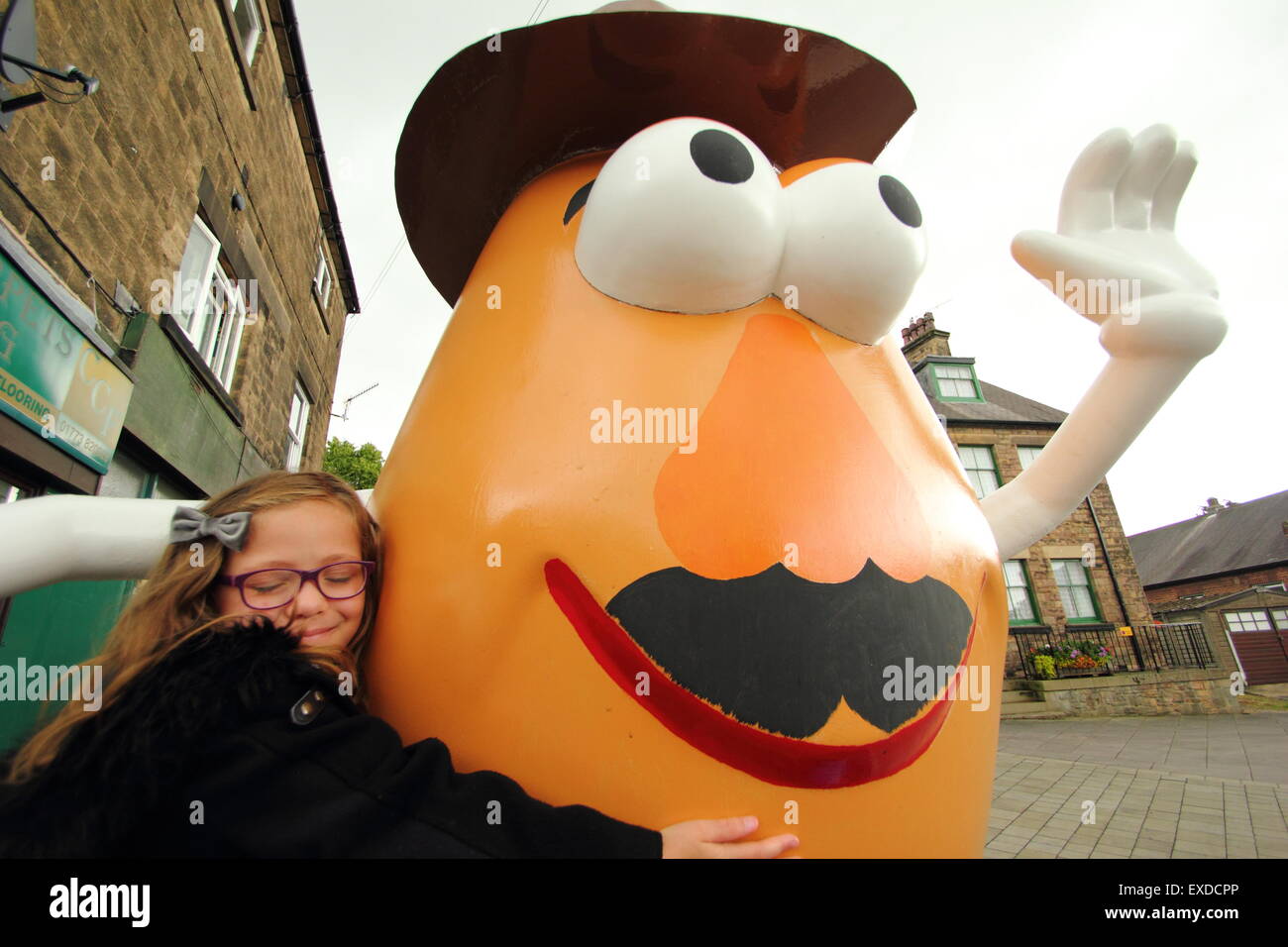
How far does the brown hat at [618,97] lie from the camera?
166cm

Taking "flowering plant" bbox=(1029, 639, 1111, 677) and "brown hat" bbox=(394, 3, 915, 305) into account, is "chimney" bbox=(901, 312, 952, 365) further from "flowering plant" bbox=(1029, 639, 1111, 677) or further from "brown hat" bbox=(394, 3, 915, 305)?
"brown hat" bbox=(394, 3, 915, 305)

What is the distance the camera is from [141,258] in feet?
14.2

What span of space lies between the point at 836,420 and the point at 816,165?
666 mm

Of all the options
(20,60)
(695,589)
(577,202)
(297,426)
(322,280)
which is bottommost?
(695,589)

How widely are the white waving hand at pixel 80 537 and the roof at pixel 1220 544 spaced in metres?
31.3

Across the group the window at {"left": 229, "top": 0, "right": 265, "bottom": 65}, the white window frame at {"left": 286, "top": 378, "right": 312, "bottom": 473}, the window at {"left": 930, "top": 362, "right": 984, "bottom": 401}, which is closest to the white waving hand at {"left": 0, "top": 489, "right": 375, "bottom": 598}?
the window at {"left": 229, "top": 0, "right": 265, "bottom": 65}

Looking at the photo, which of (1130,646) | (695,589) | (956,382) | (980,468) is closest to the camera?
(695,589)

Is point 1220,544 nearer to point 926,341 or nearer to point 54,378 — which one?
point 926,341

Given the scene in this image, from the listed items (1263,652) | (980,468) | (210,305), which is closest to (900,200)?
(210,305)

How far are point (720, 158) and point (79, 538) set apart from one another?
1497mm

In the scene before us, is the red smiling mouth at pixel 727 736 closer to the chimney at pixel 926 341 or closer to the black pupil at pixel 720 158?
the black pupil at pixel 720 158

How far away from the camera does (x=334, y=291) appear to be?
10.4m

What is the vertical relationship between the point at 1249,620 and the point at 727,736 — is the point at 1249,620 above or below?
below
